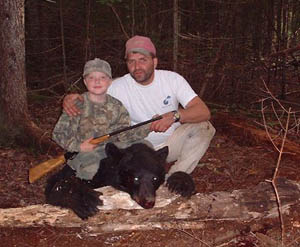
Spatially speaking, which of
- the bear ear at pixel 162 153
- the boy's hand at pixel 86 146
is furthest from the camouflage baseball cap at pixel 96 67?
the bear ear at pixel 162 153

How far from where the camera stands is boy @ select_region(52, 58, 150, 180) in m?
3.92

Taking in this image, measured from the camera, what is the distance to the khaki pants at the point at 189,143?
4719 millimetres

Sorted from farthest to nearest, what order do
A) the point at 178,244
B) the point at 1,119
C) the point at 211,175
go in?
the point at 1,119, the point at 211,175, the point at 178,244

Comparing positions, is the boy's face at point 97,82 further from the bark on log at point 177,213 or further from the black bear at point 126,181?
the bark on log at point 177,213

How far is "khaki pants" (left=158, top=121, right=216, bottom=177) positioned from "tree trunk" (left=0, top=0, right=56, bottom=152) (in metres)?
2.29

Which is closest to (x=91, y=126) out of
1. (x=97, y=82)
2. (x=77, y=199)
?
(x=97, y=82)

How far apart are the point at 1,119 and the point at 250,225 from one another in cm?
422

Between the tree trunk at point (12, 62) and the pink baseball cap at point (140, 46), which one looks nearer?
the pink baseball cap at point (140, 46)

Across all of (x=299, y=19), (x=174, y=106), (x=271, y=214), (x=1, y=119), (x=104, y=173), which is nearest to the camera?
(x=271, y=214)

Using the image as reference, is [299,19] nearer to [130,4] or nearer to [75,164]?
[130,4]

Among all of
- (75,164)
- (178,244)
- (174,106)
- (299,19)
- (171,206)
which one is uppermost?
(299,19)

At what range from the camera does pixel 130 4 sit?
34.2 ft

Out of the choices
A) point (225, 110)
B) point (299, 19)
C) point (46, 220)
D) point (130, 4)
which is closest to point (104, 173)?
Result: point (46, 220)

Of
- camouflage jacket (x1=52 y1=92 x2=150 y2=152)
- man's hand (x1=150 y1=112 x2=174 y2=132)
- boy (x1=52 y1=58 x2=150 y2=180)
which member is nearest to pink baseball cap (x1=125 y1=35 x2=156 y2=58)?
boy (x1=52 y1=58 x2=150 y2=180)
